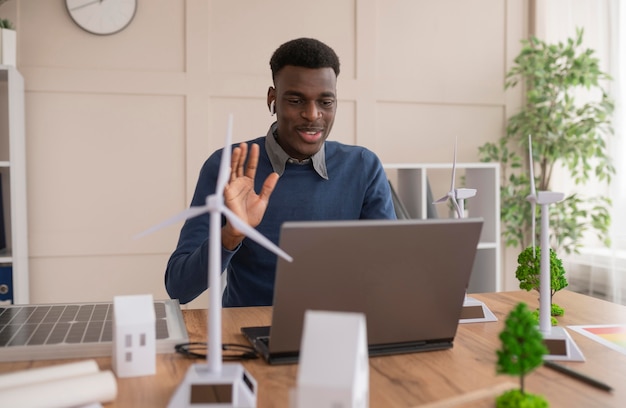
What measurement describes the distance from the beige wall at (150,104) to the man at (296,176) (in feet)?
4.64

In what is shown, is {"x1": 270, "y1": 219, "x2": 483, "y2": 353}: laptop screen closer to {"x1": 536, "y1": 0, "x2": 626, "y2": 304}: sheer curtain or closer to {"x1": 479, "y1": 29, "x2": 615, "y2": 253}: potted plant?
{"x1": 479, "y1": 29, "x2": 615, "y2": 253}: potted plant

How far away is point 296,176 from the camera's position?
79.9 inches

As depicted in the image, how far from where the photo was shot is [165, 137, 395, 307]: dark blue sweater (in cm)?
197

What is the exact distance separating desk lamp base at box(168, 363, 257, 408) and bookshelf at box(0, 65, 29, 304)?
97.0 inches

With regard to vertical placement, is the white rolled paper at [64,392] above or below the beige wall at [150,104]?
below

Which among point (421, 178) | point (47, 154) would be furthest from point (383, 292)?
point (47, 154)

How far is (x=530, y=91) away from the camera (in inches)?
153

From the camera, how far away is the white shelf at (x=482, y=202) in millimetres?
3561

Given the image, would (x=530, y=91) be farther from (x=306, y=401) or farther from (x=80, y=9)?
(x=306, y=401)

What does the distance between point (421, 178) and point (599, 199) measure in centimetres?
120

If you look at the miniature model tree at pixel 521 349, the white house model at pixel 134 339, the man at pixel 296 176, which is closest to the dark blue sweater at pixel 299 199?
the man at pixel 296 176

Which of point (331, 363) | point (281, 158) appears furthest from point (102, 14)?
point (331, 363)

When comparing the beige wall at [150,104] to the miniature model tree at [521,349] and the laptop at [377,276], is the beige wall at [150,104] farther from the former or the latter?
the miniature model tree at [521,349]

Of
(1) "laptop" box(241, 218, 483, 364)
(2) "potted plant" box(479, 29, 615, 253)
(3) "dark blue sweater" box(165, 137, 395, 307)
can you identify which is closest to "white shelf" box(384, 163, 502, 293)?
(2) "potted plant" box(479, 29, 615, 253)
